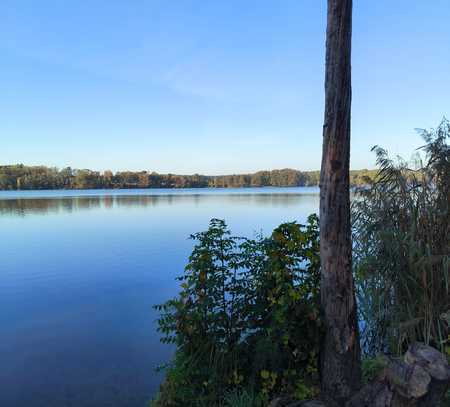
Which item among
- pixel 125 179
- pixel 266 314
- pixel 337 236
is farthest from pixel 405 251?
pixel 125 179

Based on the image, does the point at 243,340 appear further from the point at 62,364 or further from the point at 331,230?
the point at 62,364

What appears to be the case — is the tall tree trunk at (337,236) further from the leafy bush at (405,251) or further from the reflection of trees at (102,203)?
the reflection of trees at (102,203)

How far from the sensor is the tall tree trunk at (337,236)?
214cm

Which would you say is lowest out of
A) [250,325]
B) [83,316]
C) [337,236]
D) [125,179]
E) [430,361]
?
[83,316]

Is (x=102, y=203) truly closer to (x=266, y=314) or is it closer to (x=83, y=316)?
(x=83, y=316)

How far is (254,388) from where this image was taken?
7.70 feet

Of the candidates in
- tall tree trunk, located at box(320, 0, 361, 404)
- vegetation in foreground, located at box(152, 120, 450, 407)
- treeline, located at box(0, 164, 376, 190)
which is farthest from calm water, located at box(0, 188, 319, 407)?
treeline, located at box(0, 164, 376, 190)

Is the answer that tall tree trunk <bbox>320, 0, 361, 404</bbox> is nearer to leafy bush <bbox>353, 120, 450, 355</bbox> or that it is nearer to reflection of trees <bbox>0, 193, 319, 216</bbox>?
leafy bush <bbox>353, 120, 450, 355</bbox>

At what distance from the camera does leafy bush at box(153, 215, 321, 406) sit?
7.36 feet

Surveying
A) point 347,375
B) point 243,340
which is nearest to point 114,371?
point 243,340

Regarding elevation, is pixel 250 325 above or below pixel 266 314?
below

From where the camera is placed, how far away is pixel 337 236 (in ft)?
7.18

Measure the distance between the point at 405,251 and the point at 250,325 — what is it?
1.98m

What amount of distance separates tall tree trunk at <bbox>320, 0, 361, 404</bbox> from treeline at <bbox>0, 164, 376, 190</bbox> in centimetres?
5846
